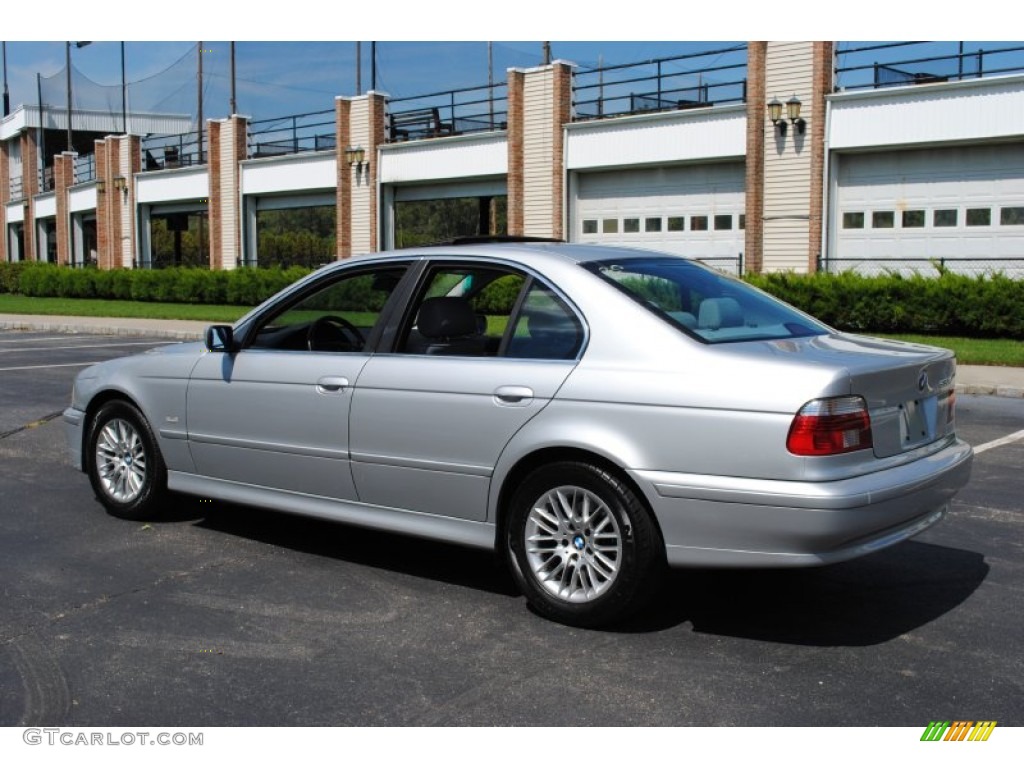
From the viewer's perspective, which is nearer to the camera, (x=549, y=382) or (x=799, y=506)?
(x=799, y=506)

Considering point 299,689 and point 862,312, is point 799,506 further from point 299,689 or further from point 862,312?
point 862,312

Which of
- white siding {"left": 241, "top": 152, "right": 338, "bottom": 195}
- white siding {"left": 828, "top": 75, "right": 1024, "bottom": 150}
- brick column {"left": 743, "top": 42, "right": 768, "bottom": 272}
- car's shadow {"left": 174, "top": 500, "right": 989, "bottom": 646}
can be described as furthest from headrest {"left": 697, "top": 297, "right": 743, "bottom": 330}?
white siding {"left": 241, "top": 152, "right": 338, "bottom": 195}

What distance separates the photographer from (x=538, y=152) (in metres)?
31.3

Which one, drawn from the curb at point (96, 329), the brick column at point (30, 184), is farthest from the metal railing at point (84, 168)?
the curb at point (96, 329)

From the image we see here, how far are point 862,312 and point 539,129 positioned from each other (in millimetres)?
11891

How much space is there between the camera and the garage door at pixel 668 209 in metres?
27.9

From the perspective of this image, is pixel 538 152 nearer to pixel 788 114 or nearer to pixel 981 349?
pixel 788 114

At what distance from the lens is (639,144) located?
95.3 feet

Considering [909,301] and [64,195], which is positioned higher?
[64,195]

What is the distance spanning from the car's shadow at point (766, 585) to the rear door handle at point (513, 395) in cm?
97

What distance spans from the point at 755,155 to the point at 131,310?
1820 cm

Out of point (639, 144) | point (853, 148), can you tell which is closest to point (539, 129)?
point (639, 144)

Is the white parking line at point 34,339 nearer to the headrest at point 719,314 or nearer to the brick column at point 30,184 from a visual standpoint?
the headrest at point 719,314
